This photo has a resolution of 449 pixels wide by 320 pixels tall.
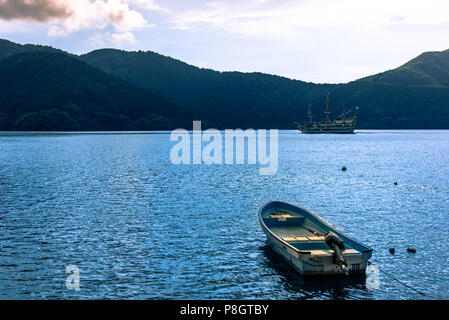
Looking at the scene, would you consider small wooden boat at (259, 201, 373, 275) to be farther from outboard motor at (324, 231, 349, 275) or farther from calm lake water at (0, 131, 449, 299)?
calm lake water at (0, 131, 449, 299)

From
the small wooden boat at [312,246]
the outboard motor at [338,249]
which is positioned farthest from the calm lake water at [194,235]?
the outboard motor at [338,249]

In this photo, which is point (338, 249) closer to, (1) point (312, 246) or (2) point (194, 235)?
(1) point (312, 246)

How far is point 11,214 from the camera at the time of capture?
47938 millimetres

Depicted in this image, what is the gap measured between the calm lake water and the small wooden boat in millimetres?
851

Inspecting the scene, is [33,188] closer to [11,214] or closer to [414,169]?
[11,214]

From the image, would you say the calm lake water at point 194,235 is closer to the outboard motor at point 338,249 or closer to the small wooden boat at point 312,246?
the small wooden boat at point 312,246

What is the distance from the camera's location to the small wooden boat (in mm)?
27875

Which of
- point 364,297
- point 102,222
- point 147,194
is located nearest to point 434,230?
point 364,297

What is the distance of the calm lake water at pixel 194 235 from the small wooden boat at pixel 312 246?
851 millimetres

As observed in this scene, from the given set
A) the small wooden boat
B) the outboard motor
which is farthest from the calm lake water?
the outboard motor

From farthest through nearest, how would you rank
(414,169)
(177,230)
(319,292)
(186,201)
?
(414,169), (186,201), (177,230), (319,292)

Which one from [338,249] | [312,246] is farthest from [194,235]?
[338,249]

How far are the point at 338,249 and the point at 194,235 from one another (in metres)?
15.8
